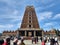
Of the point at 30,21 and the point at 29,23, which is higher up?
the point at 30,21

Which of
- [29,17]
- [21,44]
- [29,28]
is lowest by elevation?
[21,44]

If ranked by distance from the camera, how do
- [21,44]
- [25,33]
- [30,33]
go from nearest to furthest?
[21,44], [25,33], [30,33]

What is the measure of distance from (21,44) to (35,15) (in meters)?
77.8

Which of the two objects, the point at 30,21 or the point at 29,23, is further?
the point at 30,21

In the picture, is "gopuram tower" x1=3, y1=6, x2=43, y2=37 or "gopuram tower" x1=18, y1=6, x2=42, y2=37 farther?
"gopuram tower" x1=18, y1=6, x2=42, y2=37

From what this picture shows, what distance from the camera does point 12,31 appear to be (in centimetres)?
8762

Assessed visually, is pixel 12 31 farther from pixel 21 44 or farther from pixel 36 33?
pixel 21 44

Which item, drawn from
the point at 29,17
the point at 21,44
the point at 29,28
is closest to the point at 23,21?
the point at 29,17

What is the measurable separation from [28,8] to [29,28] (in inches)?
519

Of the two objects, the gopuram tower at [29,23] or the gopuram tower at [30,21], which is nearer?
the gopuram tower at [29,23]

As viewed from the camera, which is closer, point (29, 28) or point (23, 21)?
point (29, 28)

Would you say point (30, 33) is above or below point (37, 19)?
below

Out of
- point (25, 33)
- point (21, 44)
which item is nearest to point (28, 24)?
point (25, 33)

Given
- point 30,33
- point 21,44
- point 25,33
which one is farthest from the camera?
point 30,33
